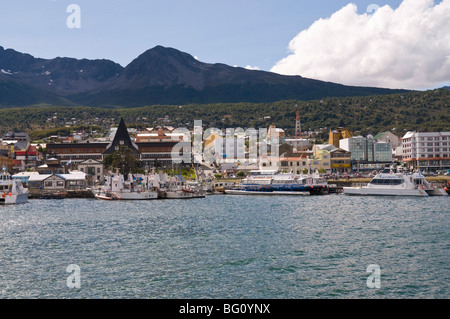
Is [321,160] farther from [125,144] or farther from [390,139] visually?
[125,144]

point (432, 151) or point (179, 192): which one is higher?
point (432, 151)

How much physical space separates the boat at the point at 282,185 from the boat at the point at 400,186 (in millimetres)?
9828

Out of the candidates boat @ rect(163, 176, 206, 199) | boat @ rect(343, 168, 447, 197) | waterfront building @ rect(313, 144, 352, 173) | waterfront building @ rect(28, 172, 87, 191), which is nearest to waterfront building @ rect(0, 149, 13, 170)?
waterfront building @ rect(28, 172, 87, 191)

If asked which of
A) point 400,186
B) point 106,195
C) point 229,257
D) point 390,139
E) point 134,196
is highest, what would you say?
point 390,139

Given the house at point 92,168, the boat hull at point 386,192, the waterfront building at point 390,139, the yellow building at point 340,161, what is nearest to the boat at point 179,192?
the boat hull at point 386,192

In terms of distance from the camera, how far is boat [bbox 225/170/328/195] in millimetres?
91812

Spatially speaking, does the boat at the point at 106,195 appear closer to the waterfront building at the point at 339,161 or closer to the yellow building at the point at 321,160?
the yellow building at the point at 321,160

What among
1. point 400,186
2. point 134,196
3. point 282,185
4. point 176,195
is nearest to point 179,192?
point 176,195

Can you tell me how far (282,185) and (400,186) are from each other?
70.7ft

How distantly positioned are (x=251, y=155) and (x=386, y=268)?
428ft

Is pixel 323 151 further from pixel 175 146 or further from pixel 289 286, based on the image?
pixel 289 286

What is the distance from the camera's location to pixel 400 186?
81.4 metres

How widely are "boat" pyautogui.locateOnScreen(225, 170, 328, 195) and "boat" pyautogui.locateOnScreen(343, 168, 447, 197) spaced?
983 centimetres

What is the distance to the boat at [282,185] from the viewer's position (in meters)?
91.8
